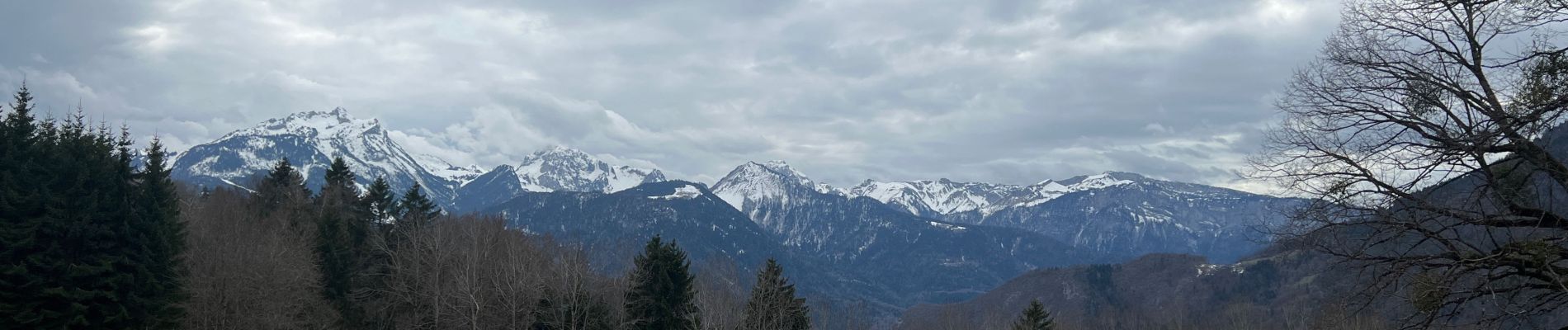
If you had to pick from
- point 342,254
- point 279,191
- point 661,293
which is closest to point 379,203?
point 279,191

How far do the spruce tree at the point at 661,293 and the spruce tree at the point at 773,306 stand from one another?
12.1 ft

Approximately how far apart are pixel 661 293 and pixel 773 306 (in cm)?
684

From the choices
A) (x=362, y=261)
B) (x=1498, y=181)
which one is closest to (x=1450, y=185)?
(x=1498, y=181)

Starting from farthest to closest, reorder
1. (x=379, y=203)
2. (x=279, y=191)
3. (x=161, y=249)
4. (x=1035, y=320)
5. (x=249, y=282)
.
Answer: (x=279, y=191), (x=379, y=203), (x=1035, y=320), (x=249, y=282), (x=161, y=249)

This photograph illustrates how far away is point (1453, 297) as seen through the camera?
10984mm

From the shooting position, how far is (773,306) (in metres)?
56.1

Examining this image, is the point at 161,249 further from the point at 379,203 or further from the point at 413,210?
the point at 413,210

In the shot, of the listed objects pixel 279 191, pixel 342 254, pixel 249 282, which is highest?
pixel 279 191

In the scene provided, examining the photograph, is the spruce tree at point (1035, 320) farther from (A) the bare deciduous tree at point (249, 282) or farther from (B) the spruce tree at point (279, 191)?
(B) the spruce tree at point (279, 191)

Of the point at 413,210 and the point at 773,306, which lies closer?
the point at 773,306

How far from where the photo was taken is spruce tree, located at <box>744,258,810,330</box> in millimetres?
55031

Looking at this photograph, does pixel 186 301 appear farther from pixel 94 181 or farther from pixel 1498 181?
pixel 1498 181

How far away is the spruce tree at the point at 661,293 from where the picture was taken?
182 feet

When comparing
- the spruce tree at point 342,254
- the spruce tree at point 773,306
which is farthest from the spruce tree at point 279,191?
the spruce tree at point 773,306
